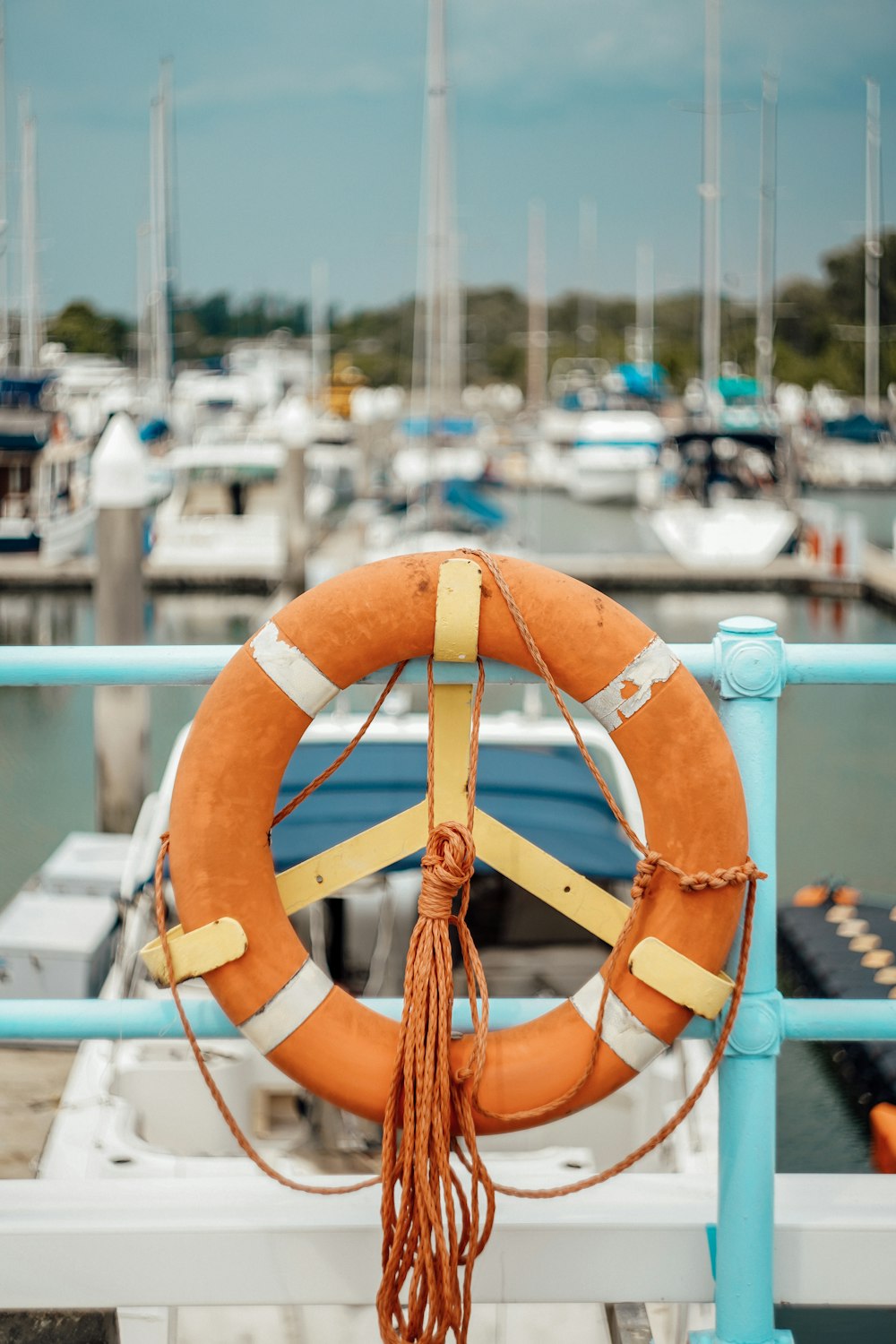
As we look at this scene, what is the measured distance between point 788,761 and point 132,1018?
9789mm

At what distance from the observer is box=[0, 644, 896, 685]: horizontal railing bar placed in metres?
1.55

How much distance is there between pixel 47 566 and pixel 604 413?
53.1 feet

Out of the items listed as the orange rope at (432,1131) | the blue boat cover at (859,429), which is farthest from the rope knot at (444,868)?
the blue boat cover at (859,429)

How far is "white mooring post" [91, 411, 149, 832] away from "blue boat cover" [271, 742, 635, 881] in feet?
7.47

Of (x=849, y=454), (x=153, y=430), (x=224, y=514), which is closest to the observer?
(x=224, y=514)

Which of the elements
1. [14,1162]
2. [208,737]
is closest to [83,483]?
[14,1162]

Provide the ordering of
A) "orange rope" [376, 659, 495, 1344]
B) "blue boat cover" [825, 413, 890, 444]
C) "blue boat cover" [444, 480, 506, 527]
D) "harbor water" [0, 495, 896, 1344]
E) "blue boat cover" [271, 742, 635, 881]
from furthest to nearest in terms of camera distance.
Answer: "blue boat cover" [825, 413, 890, 444], "blue boat cover" [444, 480, 506, 527], "harbor water" [0, 495, 896, 1344], "blue boat cover" [271, 742, 635, 881], "orange rope" [376, 659, 495, 1344]

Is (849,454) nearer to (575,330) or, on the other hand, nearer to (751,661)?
(751,661)

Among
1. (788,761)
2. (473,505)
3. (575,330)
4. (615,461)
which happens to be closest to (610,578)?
(473,505)

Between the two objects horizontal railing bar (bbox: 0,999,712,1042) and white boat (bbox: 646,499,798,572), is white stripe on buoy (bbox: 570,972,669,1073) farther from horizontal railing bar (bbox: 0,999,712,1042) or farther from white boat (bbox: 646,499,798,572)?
white boat (bbox: 646,499,798,572)

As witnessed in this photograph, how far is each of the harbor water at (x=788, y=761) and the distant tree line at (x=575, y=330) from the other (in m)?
23.8

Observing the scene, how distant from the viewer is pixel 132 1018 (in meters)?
1.58

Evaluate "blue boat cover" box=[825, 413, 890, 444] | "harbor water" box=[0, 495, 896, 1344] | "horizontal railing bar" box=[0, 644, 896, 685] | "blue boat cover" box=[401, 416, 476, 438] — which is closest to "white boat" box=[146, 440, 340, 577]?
"harbor water" box=[0, 495, 896, 1344]

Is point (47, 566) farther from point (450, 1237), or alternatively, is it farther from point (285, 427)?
point (450, 1237)
